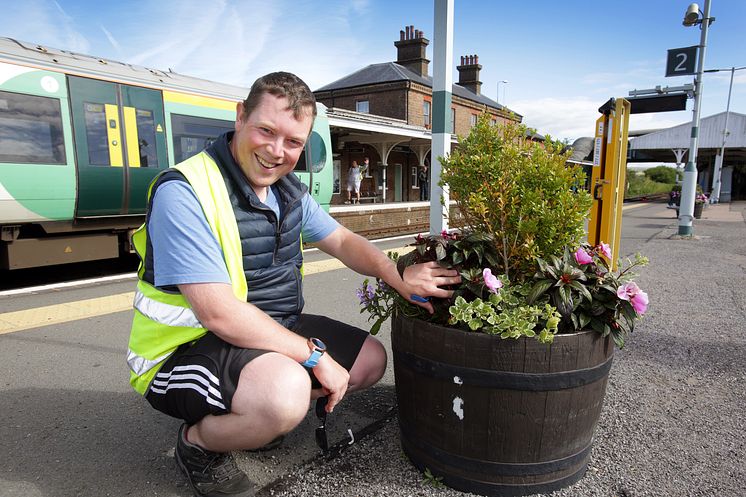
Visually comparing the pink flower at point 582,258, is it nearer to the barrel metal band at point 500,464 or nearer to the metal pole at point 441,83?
the barrel metal band at point 500,464

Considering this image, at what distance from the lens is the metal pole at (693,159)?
38.4 feet

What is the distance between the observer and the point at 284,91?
212cm

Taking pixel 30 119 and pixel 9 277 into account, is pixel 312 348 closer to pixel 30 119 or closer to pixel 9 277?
pixel 30 119

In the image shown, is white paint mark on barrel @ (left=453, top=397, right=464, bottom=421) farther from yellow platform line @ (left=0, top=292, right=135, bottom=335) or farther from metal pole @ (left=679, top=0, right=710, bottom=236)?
metal pole @ (left=679, top=0, right=710, bottom=236)

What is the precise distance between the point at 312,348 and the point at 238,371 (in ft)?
1.00

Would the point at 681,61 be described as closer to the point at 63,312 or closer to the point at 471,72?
the point at 63,312

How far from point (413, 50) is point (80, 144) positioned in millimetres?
27223

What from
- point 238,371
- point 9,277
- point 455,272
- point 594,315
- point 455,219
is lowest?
point 9,277

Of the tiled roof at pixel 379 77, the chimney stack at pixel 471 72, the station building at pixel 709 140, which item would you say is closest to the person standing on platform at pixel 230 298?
the tiled roof at pixel 379 77

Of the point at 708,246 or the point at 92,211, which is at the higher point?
the point at 92,211

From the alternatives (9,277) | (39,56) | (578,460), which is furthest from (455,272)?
(9,277)

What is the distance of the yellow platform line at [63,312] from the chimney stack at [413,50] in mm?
28588

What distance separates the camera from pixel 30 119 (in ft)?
22.9

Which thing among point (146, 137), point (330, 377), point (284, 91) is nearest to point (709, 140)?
point (146, 137)
